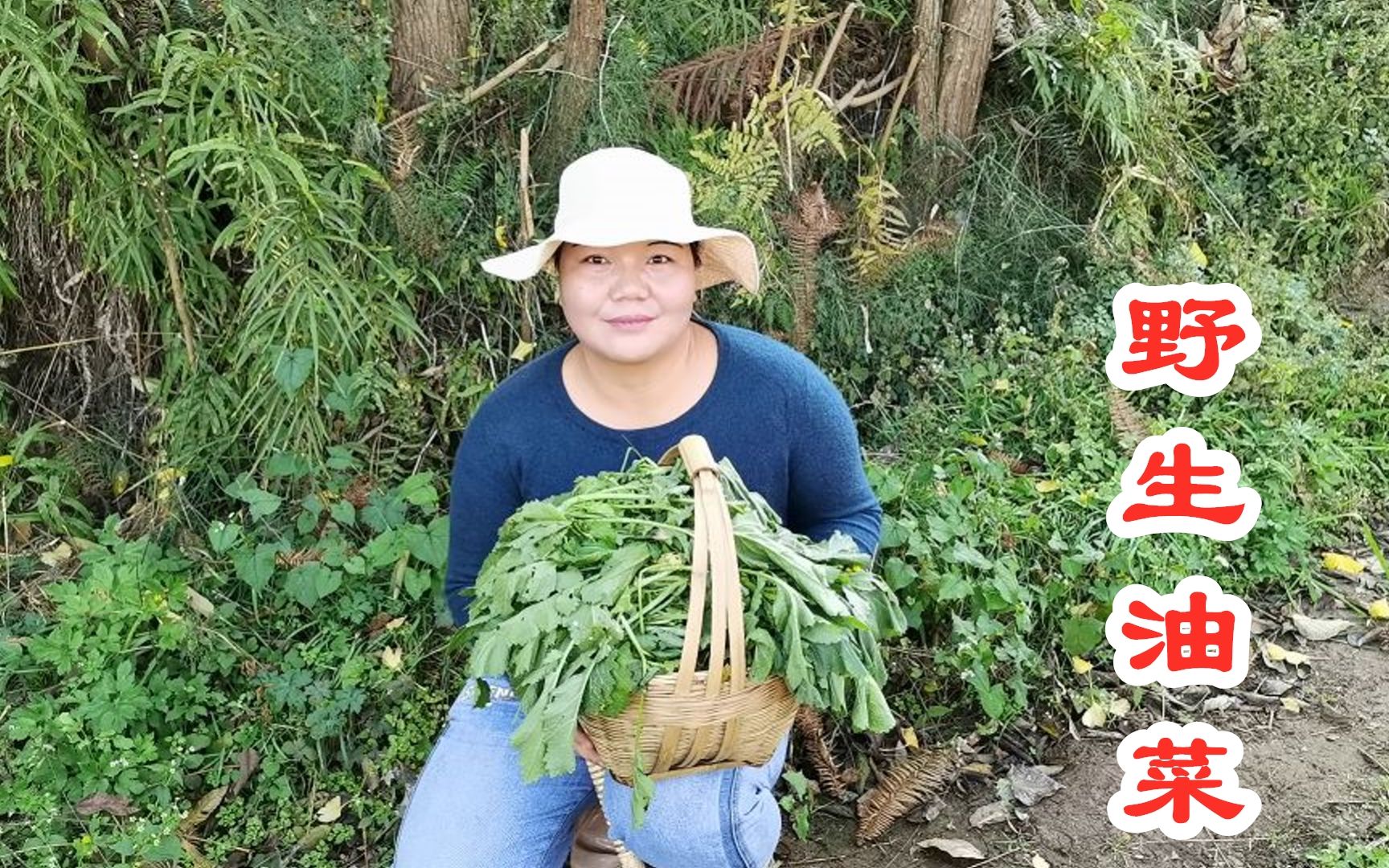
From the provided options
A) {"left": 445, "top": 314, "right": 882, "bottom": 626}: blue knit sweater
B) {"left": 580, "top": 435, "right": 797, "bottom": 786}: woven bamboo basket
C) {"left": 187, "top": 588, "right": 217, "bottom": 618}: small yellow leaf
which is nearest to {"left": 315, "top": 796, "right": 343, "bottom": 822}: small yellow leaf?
{"left": 187, "top": 588, "right": 217, "bottom": 618}: small yellow leaf

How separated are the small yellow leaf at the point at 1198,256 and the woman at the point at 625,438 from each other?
2152 millimetres

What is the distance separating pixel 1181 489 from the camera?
10.5 ft

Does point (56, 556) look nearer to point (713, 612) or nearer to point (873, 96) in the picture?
point (713, 612)

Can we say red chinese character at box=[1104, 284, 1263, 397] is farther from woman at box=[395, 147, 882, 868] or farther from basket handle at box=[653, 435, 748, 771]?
basket handle at box=[653, 435, 748, 771]

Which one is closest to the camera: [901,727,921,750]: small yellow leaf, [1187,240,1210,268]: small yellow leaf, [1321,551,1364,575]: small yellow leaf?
[901,727,921,750]: small yellow leaf

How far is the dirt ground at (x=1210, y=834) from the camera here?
2.65 meters

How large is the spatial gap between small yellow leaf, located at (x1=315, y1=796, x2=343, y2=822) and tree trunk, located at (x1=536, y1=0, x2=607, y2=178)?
1.70 m

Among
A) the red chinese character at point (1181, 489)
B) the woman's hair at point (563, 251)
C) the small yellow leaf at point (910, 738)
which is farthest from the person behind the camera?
the red chinese character at point (1181, 489)

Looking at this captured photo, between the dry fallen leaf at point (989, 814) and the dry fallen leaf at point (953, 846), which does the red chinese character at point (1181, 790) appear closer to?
the dry fallen leaf at point (989, 814)

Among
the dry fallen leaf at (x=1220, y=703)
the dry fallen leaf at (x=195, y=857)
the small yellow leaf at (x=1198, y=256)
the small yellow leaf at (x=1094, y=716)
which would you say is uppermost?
the small yellow leaf at (x=1198, y=256)

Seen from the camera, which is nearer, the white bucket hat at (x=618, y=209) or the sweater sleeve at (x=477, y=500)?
the white bucket hat at (x=618, y=209)

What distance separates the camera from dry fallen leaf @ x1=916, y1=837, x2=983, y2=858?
8.63 feet

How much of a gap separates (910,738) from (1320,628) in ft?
4.09

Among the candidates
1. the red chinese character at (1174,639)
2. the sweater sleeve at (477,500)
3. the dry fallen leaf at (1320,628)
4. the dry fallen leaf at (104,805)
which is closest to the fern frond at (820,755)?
the red chinese character at (1174,639)
